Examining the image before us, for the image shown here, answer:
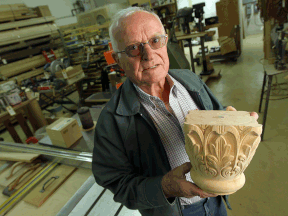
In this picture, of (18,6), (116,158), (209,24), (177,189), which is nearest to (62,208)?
(116,158)

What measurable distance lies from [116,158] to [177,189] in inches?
12.3

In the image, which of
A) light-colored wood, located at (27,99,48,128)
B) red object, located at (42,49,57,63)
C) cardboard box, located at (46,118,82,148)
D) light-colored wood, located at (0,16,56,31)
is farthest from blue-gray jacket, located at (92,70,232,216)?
red object, located at (42,49,57,63)

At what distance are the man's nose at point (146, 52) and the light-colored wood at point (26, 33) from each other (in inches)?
204

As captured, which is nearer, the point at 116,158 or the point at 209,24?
the point at 116,158

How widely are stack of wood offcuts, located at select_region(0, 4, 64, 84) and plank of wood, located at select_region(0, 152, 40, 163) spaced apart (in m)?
3.72

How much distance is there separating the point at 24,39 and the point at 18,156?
438cm

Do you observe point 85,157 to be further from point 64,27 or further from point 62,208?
point 64,27

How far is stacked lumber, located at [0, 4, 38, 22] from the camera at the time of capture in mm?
A: 4594

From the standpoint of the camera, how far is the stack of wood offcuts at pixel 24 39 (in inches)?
184

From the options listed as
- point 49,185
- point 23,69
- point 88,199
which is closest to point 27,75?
point 23,69

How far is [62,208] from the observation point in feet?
4.15

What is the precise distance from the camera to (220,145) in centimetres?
70

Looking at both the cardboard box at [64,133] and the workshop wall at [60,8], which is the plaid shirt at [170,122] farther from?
the workshop wall at [60,8]

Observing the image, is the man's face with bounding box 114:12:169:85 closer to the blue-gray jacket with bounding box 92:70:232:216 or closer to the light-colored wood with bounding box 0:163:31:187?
the blue-gray jacket with bounding box 92:70:232:216
